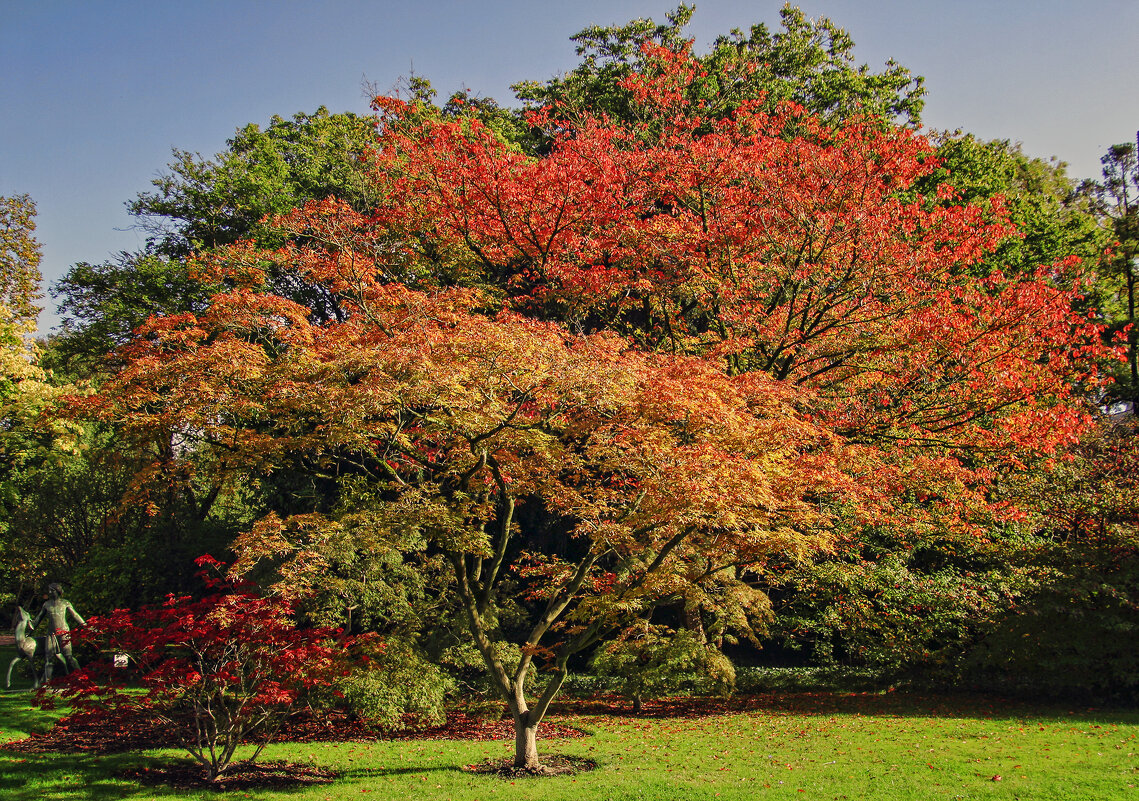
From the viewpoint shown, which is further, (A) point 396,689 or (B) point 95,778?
(A) point 396,689

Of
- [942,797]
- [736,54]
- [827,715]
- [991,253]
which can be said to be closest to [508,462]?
[942,797]

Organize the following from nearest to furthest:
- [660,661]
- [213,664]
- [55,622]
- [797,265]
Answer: [213,664], [55,622], [660,661], [797,265]

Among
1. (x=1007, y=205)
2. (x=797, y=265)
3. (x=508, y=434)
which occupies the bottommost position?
(x=508, y=434)

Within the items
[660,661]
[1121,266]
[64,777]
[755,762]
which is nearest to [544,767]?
[755,762]

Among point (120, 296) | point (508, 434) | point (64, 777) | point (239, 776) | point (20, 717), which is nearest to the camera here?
point (64, 777)

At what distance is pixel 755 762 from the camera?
8.75 meters

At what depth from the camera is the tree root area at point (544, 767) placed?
8.41 m

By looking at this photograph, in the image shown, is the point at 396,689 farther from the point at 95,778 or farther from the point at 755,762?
the point at 755,762

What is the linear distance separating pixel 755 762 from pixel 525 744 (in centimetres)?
288

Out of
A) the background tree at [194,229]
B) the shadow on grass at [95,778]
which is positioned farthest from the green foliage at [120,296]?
the shadow on grass at [95,778]

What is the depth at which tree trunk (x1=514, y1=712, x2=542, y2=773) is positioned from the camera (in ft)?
28.1

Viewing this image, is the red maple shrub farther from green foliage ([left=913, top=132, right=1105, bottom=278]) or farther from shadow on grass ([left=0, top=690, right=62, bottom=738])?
green foliage ([left=913, top=132, right=1105, bottom=278])

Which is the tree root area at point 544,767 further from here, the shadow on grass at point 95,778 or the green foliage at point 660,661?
the green foliage at point 660,661

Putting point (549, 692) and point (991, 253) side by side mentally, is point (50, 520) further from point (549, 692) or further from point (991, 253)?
point (991, 253)
